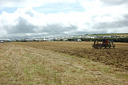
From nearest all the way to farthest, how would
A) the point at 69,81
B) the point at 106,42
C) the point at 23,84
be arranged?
the point at 23,84 < the point at 69,81 < the point at 106,42

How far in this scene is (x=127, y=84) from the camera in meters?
9.37

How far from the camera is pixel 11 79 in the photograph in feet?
32.9

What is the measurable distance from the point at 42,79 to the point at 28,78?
831 millimetres

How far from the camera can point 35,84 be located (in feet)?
29.5

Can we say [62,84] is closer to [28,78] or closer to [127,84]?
[28,78]

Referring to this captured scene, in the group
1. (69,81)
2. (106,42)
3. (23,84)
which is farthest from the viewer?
(106,42)

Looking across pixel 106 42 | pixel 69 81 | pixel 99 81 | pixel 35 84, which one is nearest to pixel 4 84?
pixel 35 84

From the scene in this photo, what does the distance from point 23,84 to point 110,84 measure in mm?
4354

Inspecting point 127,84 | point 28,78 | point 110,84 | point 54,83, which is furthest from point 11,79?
point 127,84

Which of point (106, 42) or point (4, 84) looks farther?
point (106, 42)

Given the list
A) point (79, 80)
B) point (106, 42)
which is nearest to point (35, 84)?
point (79, 80)

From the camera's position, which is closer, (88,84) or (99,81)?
(88,84)

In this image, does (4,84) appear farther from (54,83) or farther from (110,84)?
(110,84)

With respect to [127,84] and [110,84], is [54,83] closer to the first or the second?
[110,84]
